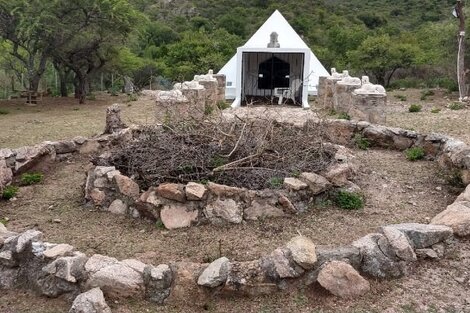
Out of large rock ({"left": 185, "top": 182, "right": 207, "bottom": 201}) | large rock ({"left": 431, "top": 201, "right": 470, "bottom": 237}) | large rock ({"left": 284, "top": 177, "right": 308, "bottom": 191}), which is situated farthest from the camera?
large rock ({"left": 284, "top": 177, "right": 308, "bottom": 191})

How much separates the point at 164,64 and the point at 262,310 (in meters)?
27.5

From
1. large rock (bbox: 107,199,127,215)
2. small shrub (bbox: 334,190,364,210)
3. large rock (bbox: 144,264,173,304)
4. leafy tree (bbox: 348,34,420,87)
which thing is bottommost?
large rock (bbox: 144,264,173,304)

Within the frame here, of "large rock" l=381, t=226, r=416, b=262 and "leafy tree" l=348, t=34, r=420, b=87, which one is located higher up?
"leafy tree" l=348, t=34, r=420, b=87

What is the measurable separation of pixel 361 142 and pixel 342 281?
17.7ft

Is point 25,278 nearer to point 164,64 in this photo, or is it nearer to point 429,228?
point 429,228

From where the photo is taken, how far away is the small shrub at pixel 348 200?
20.0 ft

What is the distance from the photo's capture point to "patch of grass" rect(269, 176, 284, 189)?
6062 mm

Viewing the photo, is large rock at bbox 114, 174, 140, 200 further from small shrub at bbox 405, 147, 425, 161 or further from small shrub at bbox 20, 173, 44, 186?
small shrub at bbox 405, 147, 425, 161

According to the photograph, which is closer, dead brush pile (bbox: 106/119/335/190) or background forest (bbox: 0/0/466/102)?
dead brush pile (bbox: 106/119/335/190)

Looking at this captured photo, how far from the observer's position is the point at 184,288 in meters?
4.22

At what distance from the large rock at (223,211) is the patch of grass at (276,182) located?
1.91ft

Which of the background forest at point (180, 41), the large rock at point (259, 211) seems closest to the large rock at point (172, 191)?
the large rock at point (259, 211)

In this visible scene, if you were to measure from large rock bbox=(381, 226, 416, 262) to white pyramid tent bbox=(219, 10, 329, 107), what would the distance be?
40.9 ft

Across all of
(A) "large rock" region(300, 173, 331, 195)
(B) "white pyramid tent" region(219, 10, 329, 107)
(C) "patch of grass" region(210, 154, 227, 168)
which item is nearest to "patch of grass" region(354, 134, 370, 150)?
(A) "large rock" region(300, 173, 331, 195)
